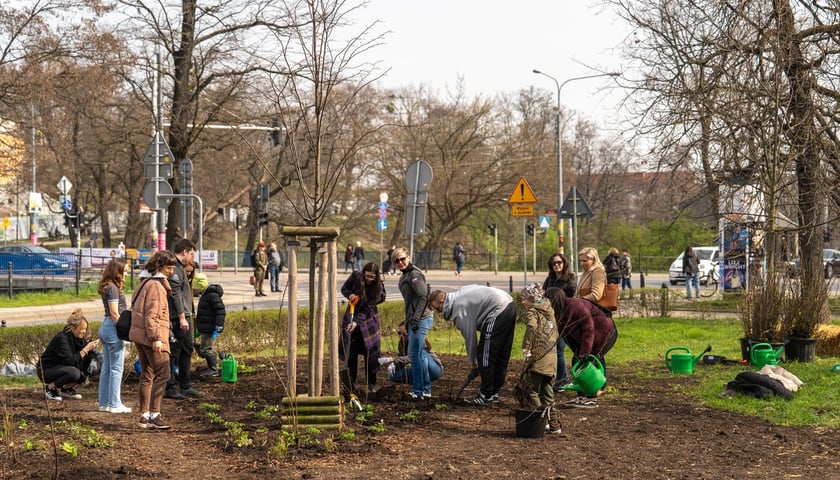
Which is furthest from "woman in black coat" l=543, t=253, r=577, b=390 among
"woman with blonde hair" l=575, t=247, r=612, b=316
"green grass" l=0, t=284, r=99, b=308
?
"green grass" l=0, t=284, r=99, b=308

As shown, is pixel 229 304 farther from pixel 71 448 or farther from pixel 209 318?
pixel 71 448

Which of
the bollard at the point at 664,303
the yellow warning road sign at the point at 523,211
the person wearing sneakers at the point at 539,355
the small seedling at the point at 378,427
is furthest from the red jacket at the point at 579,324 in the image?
the yellow warning road sign at the point at 523,211

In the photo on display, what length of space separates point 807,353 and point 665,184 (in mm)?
8400

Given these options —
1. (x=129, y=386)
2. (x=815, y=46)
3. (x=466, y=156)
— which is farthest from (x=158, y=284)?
(x=466, y=156)

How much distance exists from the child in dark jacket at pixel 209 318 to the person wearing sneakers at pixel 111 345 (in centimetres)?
220

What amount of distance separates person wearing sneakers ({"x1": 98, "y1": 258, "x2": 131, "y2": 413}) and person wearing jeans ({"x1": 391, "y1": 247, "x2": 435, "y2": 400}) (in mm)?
2641

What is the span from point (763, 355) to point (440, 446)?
572cm

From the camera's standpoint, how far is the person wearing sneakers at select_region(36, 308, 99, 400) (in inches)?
389

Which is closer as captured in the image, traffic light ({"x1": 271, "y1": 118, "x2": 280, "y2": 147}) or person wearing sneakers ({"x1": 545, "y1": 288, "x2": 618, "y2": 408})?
person wearing sneakers ({"x1": 545, "y1": 288, "x2": 618, "y2": 408})

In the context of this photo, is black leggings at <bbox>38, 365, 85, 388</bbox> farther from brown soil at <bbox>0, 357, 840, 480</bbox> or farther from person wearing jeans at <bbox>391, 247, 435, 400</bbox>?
person wearing jeans at <bbox>391, 247, 435, 400</bbox>

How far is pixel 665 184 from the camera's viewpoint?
20.2 m

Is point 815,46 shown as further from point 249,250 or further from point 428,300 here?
point 249,250

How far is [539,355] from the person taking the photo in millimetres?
8055

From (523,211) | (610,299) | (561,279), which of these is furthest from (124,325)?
(523,211)
